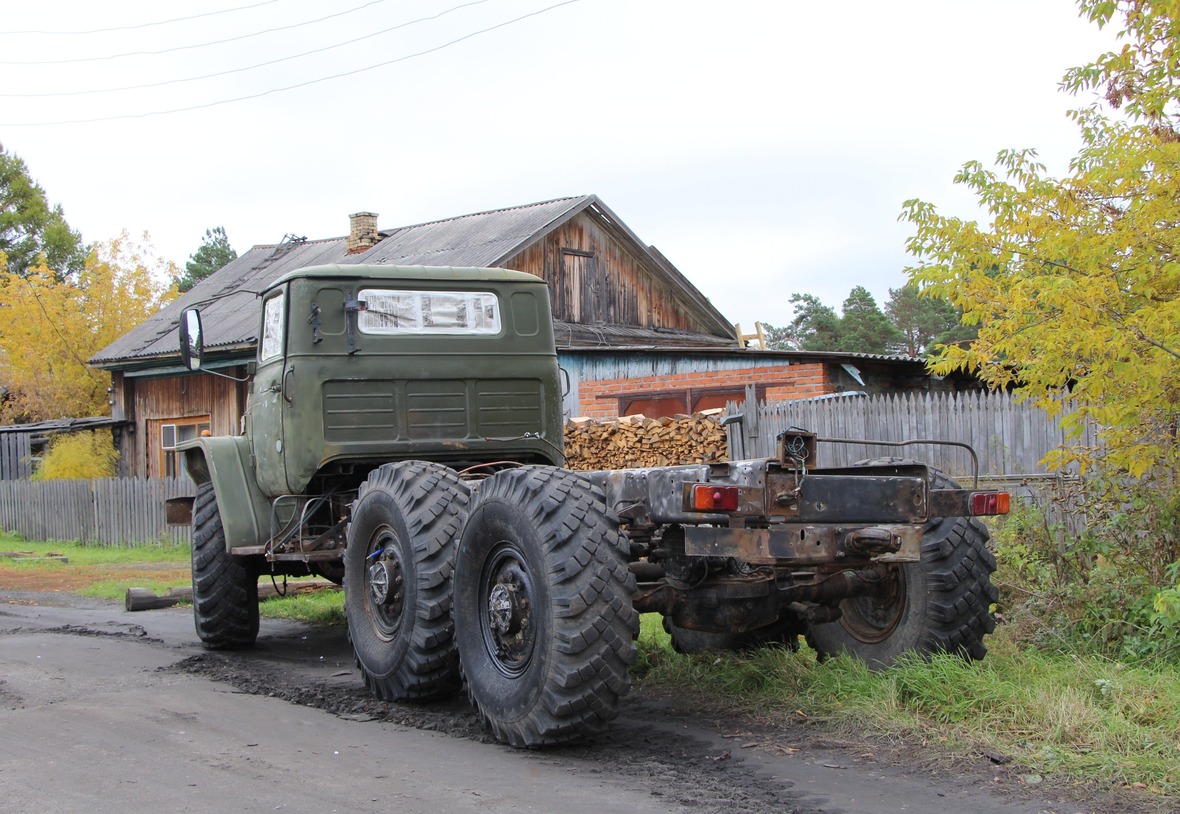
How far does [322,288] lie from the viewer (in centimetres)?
811

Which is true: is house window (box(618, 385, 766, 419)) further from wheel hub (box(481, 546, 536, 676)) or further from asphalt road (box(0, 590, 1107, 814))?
wheel hub (box(481, 546, 536, 676))

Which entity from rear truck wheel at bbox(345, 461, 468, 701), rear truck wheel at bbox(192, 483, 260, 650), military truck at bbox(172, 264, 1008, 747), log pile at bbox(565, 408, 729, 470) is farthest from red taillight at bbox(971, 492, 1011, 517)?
log pile at bbox(565, 408, 729, 470)

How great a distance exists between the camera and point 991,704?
5535 millimetres

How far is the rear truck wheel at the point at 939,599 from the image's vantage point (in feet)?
19.9

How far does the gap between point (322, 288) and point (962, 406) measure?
6839mm

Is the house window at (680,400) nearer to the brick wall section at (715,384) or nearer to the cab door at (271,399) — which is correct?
the brick wall section at (715,384)

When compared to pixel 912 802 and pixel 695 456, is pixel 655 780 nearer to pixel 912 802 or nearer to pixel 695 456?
pixel 912 802

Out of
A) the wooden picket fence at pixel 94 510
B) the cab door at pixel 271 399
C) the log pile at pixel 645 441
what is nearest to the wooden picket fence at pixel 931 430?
the log pile at pixel 645 441

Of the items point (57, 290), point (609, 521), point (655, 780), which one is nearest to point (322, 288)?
point (609, 521)

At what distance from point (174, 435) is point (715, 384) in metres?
12.8

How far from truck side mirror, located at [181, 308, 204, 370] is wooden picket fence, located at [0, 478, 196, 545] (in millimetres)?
10506

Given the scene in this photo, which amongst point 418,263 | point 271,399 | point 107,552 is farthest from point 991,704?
point 418,263

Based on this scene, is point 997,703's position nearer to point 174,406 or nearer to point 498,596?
point 498,596

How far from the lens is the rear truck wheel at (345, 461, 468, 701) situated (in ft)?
20.1
